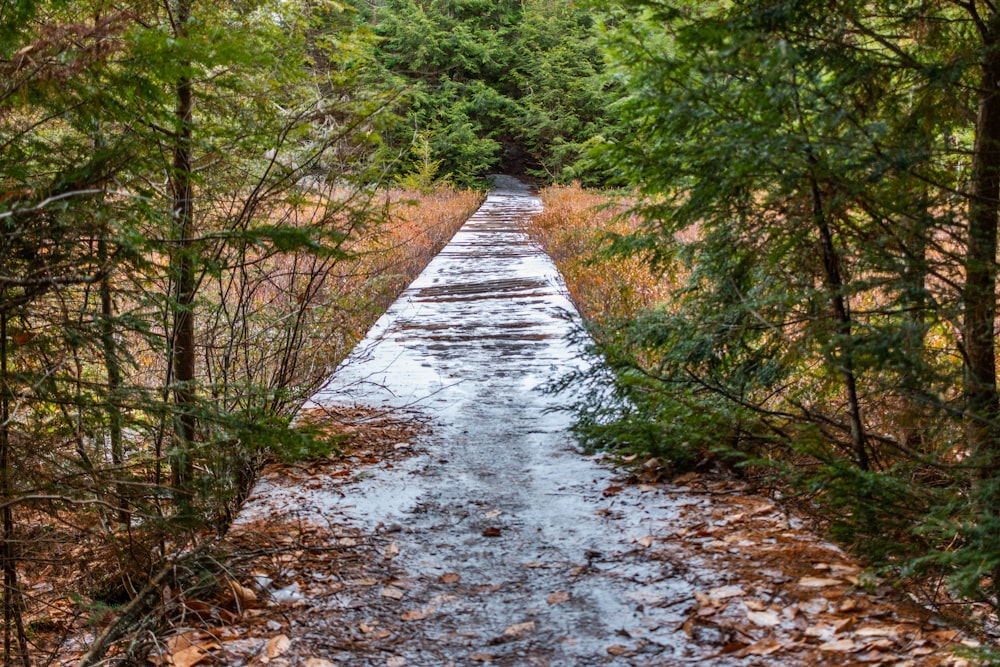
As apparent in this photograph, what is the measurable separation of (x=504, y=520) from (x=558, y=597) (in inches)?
27.3

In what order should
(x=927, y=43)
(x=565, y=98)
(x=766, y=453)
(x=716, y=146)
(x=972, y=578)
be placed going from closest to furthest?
1. (x=972, y=578)
2. (x=716, y=146)
3. (x=927, y=43)
4. (x=766, y=453)
5. (x=565, y=98)

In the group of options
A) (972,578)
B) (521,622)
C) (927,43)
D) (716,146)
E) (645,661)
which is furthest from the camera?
(927,43)

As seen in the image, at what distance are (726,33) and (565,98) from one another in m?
31.7

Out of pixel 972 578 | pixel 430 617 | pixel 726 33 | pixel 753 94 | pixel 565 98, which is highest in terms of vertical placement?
pixel 565 98

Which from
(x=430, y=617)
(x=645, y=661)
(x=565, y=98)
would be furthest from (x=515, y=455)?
(x=565, y=98)

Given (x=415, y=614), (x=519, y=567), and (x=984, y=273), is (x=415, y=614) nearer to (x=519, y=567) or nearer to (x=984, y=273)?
(x=519, y=567)

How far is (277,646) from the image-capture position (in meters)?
2.62

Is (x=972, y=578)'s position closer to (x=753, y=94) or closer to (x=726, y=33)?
(x=753, y=94)

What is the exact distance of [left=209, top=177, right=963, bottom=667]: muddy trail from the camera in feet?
8.44

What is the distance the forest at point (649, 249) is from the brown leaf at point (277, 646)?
1.07 ft

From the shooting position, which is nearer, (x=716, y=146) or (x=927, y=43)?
(x=716, y=146)

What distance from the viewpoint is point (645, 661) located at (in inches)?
98.5

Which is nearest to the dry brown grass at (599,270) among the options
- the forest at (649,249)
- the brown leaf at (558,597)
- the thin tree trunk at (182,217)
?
the forest at (649,249)

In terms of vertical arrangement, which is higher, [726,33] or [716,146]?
[726,33]
